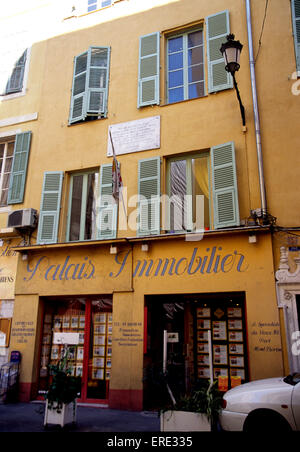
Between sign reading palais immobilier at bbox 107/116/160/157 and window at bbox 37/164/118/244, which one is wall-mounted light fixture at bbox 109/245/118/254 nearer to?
window at bbox 37/164/118/244

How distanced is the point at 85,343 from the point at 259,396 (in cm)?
510

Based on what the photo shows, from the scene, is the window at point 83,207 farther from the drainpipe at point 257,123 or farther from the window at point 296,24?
the window at point 296,24

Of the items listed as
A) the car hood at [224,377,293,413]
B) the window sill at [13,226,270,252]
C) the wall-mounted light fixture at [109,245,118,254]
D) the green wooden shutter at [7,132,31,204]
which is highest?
the green wooden shutter at [7,132,31,204]

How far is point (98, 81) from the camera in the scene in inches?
440

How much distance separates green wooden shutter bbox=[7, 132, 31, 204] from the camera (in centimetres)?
1103

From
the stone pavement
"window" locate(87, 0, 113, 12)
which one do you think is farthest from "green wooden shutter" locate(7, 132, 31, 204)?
the stone pavement

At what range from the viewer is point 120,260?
9414mm

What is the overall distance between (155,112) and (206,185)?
2.43m

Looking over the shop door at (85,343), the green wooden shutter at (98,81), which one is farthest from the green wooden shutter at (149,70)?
the shop door at (85,343)

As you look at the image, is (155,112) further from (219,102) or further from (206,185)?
(206,185)

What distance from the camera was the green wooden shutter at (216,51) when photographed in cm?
962

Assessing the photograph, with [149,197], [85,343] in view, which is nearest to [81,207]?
[149,197]

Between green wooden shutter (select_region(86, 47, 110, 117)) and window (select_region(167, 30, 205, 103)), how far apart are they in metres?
1.81

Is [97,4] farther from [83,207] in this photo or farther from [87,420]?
[87,420]
